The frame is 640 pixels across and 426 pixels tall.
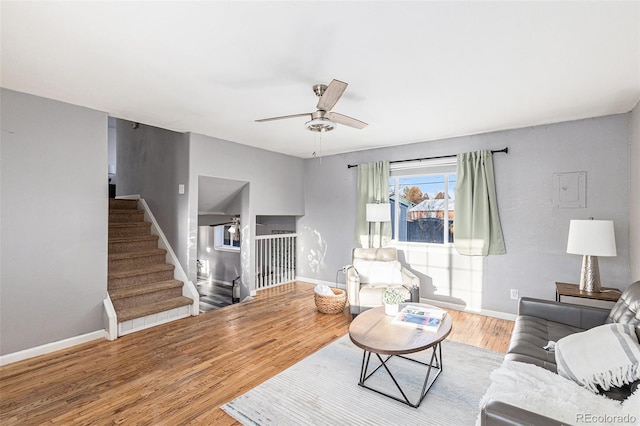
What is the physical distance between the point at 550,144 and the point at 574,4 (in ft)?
8.07

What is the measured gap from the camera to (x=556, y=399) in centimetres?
144

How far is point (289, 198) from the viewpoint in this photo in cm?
559

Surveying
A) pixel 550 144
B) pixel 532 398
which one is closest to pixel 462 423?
pixel 532 398

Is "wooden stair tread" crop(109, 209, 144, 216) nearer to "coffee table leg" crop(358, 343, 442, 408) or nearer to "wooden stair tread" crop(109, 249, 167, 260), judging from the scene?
"wooden stair tread" crop(109, 249, 167, 260)

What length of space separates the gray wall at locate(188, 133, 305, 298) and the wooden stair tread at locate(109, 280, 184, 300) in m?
0.27

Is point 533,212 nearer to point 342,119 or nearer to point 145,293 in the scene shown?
point 342,119

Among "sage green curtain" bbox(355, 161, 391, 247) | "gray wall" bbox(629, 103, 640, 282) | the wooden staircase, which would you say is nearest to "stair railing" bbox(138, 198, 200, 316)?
the wooden staircase

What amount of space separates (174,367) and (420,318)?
2.15 m

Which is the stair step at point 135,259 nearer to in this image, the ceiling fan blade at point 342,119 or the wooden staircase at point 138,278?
the wooden staircase at point 138,278

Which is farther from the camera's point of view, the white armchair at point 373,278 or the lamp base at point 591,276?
the white armchair at point 373,278

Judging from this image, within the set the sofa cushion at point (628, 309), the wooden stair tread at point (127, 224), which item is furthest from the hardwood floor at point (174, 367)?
the wooden stair tread at point (127, 224)

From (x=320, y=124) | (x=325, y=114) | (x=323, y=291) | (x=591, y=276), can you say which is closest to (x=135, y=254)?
(x=323, y=291)

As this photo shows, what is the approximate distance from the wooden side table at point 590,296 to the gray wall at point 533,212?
36cm

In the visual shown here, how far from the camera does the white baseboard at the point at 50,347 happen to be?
106 inches
